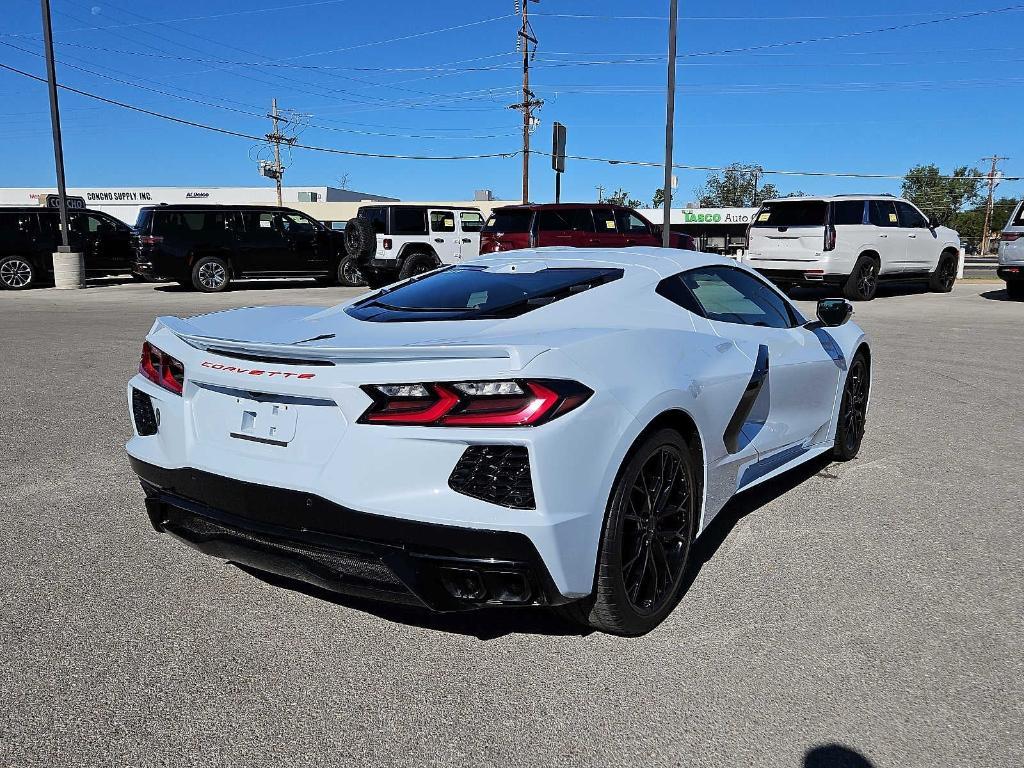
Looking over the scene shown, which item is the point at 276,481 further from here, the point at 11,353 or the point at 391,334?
the point at 11,353

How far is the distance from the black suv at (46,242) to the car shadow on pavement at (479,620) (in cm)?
2005

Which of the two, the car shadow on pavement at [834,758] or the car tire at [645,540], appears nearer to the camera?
the car shadow on pavement at [834,758]

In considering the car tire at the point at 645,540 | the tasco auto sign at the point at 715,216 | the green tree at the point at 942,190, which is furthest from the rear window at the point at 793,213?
the green tree at the point at 942,190

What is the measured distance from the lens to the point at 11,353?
32.1 ft

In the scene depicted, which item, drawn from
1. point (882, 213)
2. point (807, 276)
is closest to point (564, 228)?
point (807, 276)

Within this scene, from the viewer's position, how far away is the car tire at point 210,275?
63.5ft

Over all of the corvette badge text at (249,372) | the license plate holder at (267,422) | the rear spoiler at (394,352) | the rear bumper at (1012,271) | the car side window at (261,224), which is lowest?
the rear bumper at (1012,271)

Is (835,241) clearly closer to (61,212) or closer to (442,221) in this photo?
(442,221)

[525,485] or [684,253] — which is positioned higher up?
[684,253]

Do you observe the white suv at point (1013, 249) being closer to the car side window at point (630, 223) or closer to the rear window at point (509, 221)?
the car side window at point (630, 223)

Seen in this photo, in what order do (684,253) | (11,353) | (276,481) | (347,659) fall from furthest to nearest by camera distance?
(11,353)
(684,253)
(347,659)
(276,481)

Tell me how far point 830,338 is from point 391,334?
282 cm

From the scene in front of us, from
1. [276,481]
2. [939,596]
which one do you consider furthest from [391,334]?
[939,596]

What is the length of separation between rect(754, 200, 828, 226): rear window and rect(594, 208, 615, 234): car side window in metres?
3.28
